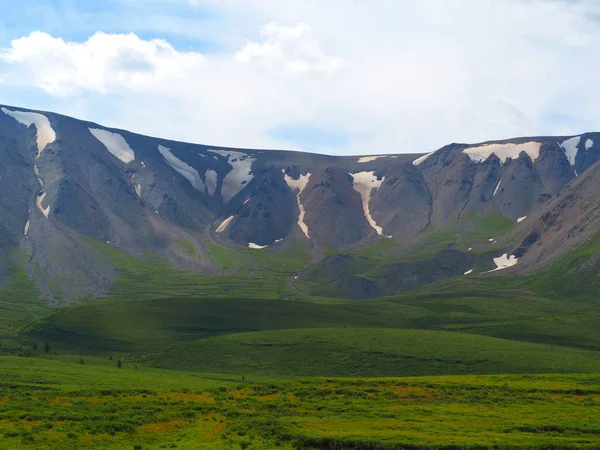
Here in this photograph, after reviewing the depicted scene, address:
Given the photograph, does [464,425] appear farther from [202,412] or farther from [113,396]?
[113,396]

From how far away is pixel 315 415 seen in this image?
57.0 metres

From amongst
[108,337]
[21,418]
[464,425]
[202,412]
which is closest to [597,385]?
[464,425]

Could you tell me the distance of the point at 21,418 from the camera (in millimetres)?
50469

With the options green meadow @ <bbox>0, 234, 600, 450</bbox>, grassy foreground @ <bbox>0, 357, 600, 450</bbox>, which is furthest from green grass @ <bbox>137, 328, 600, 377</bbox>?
grassy foreground @ <bbox>0, 357, 600, 450</bbox>

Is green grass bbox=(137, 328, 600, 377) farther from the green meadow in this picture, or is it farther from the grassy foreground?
the grassy foreground

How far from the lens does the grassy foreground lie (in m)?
45.7

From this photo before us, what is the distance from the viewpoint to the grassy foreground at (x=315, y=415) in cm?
4572

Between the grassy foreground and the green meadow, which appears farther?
the green meadow

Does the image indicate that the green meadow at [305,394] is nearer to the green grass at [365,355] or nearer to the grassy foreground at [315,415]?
the grassy foreground at [315,415]

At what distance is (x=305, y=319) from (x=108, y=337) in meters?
47.7

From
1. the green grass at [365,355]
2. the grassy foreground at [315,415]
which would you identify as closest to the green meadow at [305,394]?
the grassy foreground at [315,415]

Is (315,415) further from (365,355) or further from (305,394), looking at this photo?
(365,355)

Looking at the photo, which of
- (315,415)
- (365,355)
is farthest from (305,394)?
(365,355)

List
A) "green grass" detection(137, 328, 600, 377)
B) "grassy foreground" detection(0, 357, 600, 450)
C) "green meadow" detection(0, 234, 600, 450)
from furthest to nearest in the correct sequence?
"green grass" detection(137, 328, 600, 377), "green meadow" detection(0, 234, 600, 450), "grassy foreground" detection(0, 357, 600, 450)
